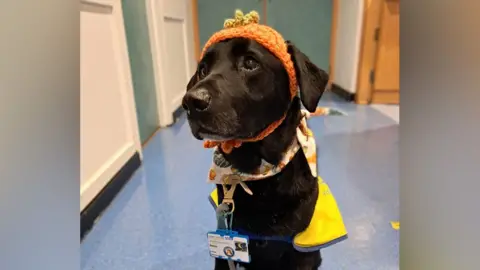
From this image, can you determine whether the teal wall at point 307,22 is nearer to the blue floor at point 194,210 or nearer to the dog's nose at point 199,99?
the blue floor at point 194,210

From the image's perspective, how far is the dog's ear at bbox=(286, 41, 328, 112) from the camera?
0.76m

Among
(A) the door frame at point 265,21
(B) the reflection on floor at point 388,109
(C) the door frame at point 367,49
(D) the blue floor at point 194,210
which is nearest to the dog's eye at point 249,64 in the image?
(D) the blue floor at point 194,210

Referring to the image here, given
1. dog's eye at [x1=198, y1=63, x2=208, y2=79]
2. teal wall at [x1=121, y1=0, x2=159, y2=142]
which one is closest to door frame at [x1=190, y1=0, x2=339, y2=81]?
Answer: teal wall at [x1=121, y1=0, x2=159, y2=142]

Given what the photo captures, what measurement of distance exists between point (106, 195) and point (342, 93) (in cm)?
256

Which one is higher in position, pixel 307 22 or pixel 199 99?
→ pixel 199 99

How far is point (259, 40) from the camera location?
2.37 feet

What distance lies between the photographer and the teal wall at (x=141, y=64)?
1.94 m

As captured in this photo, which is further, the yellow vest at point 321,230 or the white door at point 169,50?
the white door at point 169,50

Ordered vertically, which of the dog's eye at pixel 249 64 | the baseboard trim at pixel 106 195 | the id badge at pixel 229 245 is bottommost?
the baseboard trim at pixel 106 195

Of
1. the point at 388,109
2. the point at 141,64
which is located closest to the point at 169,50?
the point at 141,64

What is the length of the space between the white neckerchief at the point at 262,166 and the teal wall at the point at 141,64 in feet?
4.29

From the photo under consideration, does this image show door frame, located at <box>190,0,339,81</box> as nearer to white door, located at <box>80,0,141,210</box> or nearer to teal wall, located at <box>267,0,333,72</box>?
teal wall, located at <box>267,0,333,72</box>

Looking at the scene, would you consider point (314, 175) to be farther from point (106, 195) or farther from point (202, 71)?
point (106, 195)
